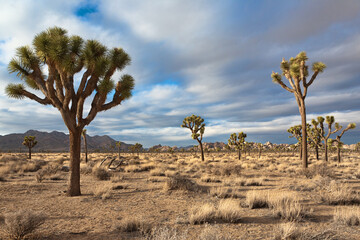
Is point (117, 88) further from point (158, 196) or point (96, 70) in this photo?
point (158, 196)

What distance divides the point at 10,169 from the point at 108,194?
14072 mm

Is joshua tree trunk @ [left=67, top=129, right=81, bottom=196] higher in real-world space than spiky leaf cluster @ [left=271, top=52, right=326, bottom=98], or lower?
lower

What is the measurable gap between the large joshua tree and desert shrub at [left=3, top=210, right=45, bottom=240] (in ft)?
16.5

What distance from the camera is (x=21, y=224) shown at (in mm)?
4949

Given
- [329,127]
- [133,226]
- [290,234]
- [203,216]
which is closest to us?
[290,234]

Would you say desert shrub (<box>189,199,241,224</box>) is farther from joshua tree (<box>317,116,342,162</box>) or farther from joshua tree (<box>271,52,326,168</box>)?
joshua tree (<box>317,116,342,162</box>)

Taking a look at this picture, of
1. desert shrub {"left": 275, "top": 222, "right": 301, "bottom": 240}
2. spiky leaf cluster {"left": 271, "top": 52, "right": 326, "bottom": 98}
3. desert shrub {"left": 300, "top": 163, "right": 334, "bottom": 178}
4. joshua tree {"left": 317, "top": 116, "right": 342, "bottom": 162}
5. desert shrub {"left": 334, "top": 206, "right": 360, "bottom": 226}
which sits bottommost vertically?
desert shrub {"left": 300, "top": 163, "right": 334, "bottom": 178}

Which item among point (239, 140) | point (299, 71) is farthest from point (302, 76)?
point (239, 140)

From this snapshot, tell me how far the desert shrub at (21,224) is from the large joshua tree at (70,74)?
16.5ft

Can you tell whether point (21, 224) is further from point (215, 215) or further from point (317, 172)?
point (317, 172)

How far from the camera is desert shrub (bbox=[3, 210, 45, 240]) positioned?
4867mm

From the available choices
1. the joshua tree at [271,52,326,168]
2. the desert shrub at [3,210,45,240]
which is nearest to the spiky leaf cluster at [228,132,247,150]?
the joshua tree at [271,52,326,168]

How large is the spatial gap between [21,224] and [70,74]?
6757mm

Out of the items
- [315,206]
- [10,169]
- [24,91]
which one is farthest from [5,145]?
[315,206]
